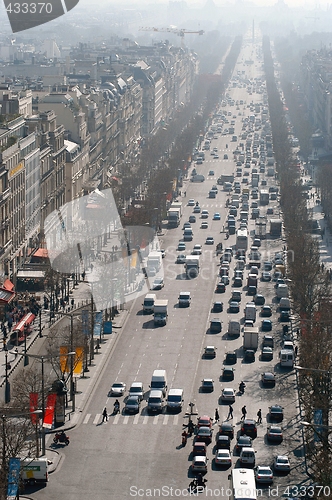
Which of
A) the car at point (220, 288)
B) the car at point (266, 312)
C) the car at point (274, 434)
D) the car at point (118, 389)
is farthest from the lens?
the car at point (220, 288)

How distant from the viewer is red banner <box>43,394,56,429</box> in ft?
221

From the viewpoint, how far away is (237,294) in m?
102

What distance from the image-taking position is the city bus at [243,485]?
5422 cm

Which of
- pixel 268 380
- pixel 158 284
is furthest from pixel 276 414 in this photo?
pixel 158 284

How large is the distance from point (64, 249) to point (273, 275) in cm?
1704

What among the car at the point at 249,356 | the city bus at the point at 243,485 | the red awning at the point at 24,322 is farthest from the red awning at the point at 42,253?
the city bus at the point at 243,485

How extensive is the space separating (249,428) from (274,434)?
5.43ft

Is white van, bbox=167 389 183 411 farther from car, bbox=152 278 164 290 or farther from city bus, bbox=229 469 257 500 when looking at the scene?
car, bbox=152 278 164 290

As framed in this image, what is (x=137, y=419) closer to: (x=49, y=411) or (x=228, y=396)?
(x=49, y=411)

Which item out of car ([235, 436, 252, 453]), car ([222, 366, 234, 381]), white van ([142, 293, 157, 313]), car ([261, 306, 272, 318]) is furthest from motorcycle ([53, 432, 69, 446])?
car ([261, 306, 272, 318])

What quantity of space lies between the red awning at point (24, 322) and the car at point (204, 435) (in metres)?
22.7

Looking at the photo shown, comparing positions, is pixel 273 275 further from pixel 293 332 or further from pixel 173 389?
pixel 173 389

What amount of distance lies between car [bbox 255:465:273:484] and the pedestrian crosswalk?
9.96 meters

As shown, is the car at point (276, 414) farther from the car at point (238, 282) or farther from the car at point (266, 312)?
the car at point (238, 282)
